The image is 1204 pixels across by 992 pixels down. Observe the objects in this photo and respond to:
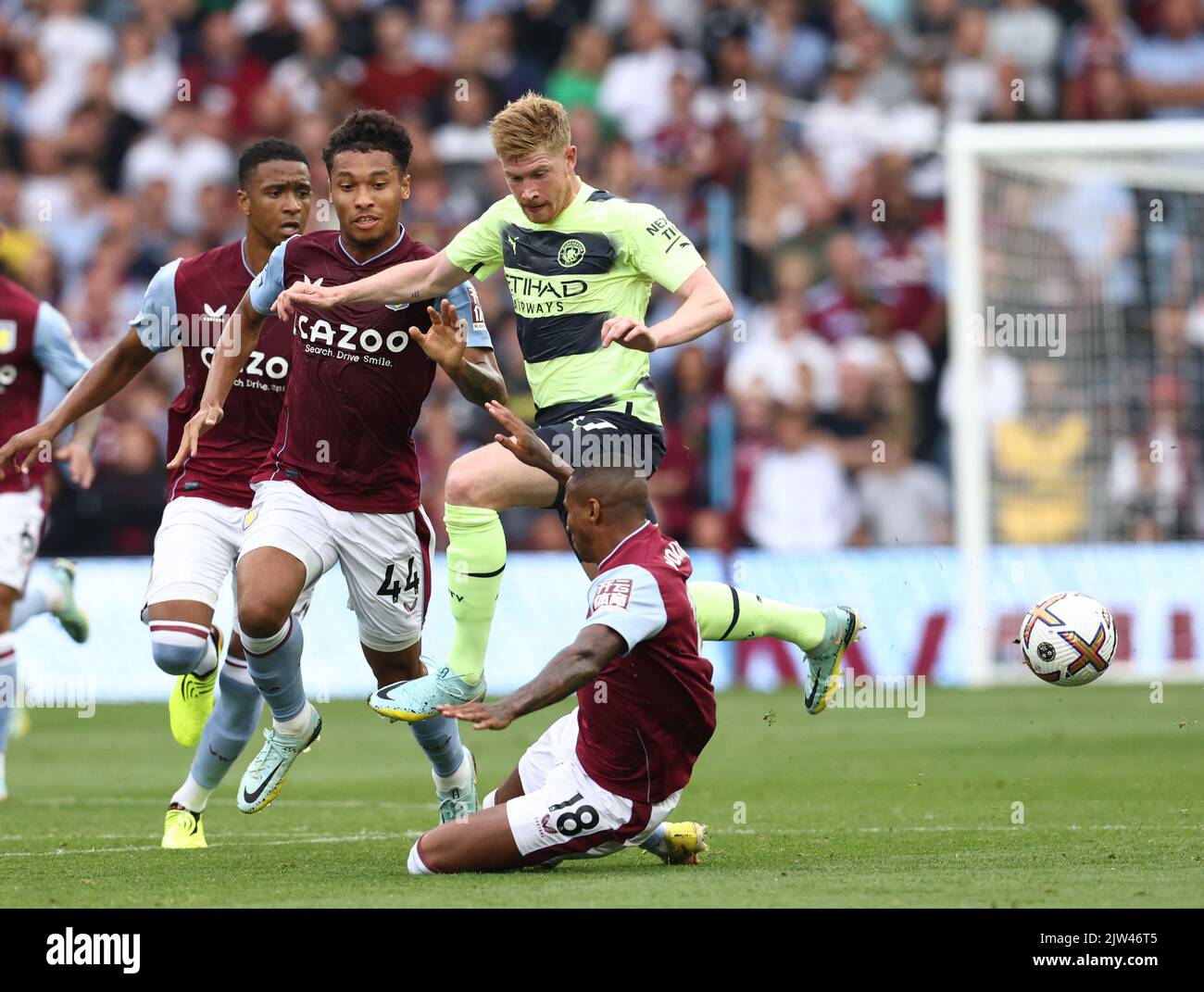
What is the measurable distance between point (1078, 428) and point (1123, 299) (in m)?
1.20

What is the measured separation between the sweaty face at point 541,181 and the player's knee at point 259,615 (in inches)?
76.6

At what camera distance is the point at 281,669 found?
27.7ft

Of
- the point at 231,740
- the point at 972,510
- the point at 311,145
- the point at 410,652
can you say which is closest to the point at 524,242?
the point at 410,652

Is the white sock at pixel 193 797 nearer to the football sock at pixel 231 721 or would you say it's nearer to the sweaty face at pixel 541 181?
the football sock at pixel 231 721

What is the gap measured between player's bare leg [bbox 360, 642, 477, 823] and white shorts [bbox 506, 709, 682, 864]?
57.9 inches

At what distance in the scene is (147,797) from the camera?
11016 millimetres

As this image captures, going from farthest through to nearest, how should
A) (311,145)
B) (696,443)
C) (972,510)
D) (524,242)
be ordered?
1. (311,145)
2. (696,443)
3. (972,510)
4. (524,242)

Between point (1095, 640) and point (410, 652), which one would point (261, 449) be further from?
point (1095, 640)

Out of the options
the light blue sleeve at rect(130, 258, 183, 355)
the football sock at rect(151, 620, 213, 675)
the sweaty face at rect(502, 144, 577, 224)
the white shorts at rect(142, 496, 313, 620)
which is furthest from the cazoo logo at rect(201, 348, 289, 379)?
the sweaty face at rect(502, 144, 577, 224)

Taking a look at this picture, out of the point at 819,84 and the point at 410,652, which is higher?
the point at 819,84

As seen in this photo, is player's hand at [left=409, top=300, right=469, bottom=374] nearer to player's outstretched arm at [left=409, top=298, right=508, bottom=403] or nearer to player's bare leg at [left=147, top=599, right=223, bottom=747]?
player's outstretched arm at [left=409, top=298, right=508, bottom=403]

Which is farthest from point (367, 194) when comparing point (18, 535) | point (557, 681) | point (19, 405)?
point (18, 535)

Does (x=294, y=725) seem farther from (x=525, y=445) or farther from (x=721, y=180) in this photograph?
(x=721, y=180)

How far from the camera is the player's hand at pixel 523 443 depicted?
730 cm
